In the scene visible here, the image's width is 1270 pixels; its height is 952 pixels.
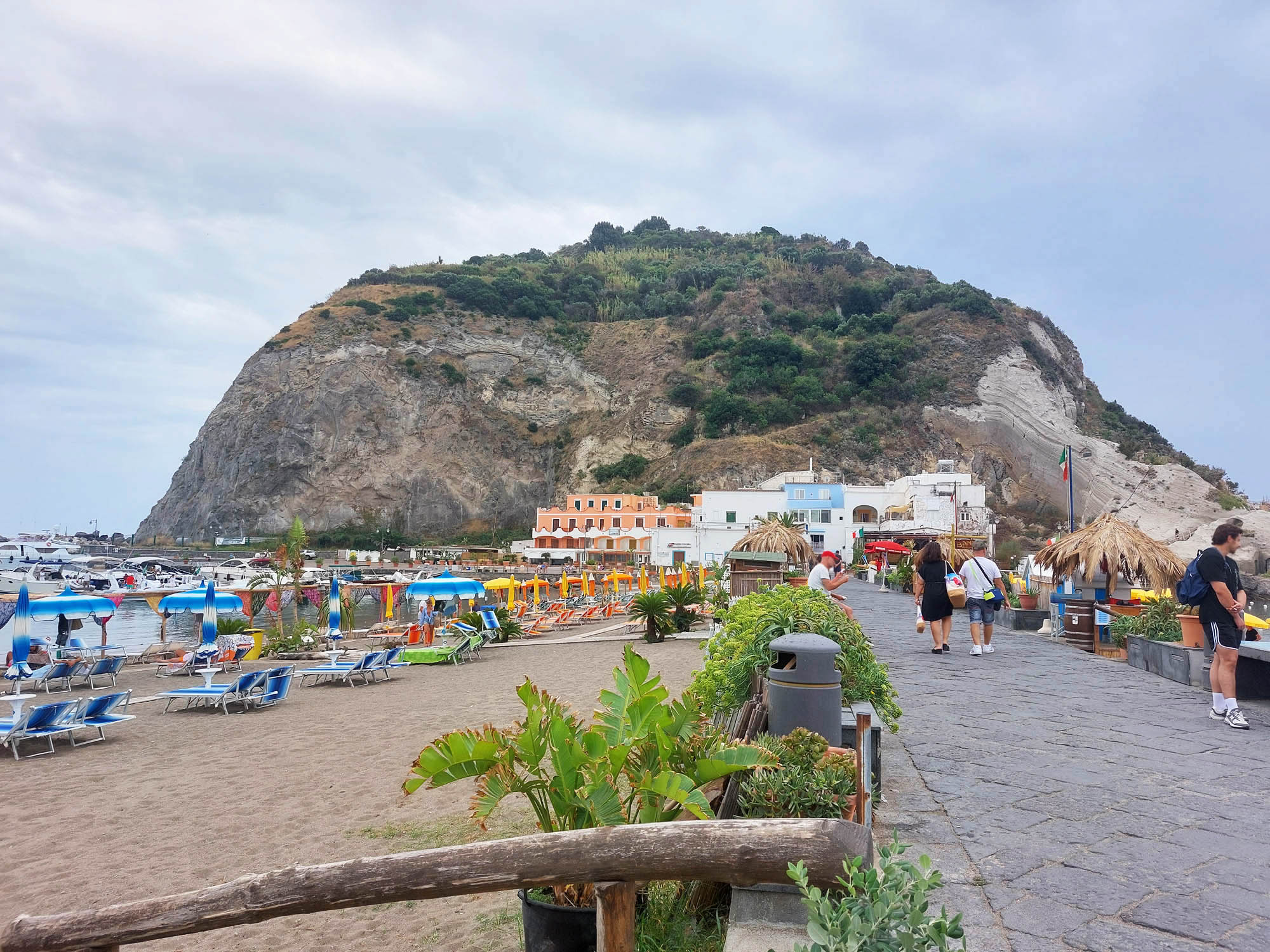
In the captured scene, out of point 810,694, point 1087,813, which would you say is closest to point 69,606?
point 810,694

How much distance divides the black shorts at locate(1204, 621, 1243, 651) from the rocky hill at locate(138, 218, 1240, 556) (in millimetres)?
47894

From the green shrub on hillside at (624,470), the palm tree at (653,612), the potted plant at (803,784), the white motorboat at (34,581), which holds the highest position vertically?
the green shrub on hillside at (624,470)

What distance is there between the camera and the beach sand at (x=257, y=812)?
3934 millimetres

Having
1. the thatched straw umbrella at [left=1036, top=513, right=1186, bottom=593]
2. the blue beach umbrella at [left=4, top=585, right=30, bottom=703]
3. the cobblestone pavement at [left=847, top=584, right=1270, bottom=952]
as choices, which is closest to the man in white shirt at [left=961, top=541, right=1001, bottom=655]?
the thatched straw umbrella at [left=1036, top=513, right=1186, bottom=593]

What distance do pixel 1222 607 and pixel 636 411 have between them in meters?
59.7

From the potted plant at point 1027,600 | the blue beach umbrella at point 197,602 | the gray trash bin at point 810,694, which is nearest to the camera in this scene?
the gray trash bin at point 810,694

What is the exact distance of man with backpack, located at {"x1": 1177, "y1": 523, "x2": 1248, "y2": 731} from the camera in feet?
16.0

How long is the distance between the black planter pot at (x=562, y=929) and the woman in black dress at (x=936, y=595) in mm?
6308

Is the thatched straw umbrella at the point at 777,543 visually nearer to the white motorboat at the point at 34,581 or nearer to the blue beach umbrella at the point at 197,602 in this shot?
the blue beach umbrella at the point at 197,602

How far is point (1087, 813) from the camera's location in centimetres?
338

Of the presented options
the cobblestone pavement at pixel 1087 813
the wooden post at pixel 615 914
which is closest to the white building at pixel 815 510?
the cobblestone pavement at pixel 1087 813

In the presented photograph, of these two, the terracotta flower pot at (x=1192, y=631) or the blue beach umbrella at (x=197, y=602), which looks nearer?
the terracotta flower pot at (x=1192, y=631)

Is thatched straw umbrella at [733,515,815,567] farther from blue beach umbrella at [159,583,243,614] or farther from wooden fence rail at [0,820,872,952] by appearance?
wooden fence rail at [0,820,872,952]

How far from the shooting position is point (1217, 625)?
4.95 m
